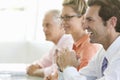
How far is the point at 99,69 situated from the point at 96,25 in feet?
0.95

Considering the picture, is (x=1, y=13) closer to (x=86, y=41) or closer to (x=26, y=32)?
(x=26, y=32)

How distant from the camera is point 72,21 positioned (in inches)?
90.4

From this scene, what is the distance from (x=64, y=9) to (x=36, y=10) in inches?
98.1

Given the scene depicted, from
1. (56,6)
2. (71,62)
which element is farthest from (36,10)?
(71,62)

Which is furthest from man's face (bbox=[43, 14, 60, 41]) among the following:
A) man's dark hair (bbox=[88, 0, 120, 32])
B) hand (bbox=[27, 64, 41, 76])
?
man's dark hair (bbox=[88, 0, 120, 32])

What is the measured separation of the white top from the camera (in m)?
1.52

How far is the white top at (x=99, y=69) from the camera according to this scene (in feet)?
4.98

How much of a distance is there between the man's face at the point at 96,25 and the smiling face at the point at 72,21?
1.70 feet

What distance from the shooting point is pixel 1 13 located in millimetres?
4742

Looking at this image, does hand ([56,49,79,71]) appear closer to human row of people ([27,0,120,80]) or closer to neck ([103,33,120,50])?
human row of people ([27,0,120,80])

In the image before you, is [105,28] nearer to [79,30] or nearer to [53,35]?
[79,30]

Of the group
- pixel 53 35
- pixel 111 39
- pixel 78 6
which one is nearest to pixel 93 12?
pixel 111 39

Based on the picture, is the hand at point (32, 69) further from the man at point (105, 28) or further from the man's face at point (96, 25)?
the man's face at point (96, 25)

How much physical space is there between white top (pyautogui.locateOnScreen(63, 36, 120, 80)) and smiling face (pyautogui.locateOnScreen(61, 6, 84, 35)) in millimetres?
425
